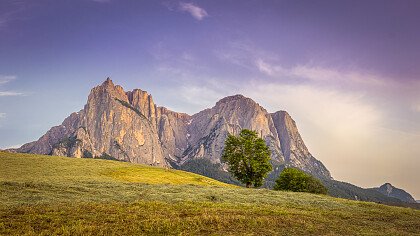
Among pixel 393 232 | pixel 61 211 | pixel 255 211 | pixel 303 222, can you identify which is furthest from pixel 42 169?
pixel 393 232

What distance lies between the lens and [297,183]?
104m

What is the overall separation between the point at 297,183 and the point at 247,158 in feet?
96.0

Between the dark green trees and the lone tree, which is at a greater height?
the lone tree

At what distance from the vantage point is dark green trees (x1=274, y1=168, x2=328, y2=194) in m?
103

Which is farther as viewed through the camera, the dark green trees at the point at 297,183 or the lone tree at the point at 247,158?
the dark green trees at the point at 297,183

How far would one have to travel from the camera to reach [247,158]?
84.3 metres

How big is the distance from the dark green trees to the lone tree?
70.7ft

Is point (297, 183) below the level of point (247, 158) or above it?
below

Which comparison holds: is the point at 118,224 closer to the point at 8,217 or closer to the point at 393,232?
the point at 8,217

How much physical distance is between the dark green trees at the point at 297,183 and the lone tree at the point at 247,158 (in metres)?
21.6

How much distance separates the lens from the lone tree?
276 ft

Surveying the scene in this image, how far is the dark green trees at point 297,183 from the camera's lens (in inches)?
4055

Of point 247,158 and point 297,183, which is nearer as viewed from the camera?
point 247,158

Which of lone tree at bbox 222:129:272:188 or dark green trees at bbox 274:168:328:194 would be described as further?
dark green trees at bbox 274:168:328:194
